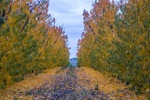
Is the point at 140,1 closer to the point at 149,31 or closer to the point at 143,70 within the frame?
the point at 149,31

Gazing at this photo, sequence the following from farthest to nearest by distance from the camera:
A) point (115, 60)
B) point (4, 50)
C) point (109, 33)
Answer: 1. point (109, 33)
2. point (115, 60)
3. point (4, 50)

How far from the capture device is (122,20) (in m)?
16.8

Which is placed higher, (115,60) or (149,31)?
(149,31)

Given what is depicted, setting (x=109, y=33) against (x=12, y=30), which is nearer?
(x=12, y=30)

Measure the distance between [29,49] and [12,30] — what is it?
3272mm

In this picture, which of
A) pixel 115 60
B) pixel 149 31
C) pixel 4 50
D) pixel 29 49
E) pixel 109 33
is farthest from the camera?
pixel 109 33

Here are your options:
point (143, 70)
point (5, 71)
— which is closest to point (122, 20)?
point (143, 70)

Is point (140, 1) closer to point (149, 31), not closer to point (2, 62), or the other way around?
point (149, 31)

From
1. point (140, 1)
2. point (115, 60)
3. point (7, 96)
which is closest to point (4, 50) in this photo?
point (7, 96)

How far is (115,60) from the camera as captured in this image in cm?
1814

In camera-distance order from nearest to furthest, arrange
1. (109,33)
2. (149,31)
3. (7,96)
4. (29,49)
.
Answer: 1. (149,31)
2. (7,96)
3. (29,49)
4. (109,33)

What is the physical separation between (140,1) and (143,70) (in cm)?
391

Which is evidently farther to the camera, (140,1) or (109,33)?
(109,33)

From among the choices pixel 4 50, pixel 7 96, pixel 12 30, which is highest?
pixel 12 30
